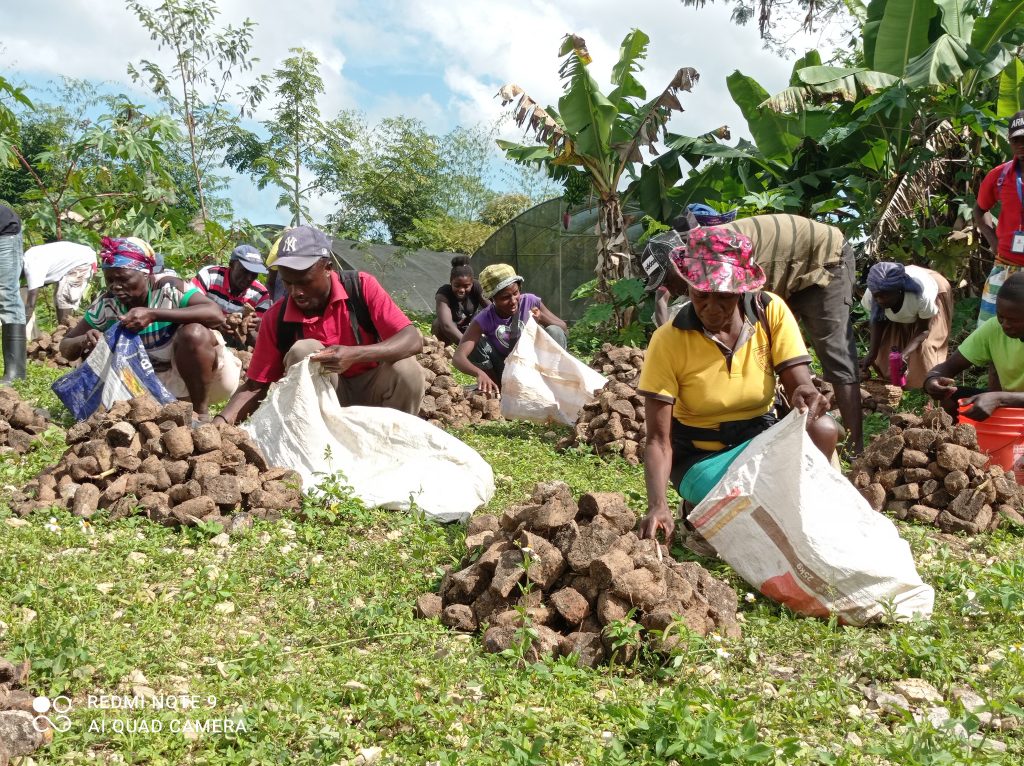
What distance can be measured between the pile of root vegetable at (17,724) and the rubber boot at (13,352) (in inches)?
216

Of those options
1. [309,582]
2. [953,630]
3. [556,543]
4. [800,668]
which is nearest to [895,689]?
[800,668]

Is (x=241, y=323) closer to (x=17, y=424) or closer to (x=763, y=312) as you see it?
(x=17, y=424)

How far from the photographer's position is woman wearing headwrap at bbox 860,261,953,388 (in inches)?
276

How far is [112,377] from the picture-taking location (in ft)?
18.2

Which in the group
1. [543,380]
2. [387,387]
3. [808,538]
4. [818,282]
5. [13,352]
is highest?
[818,282]

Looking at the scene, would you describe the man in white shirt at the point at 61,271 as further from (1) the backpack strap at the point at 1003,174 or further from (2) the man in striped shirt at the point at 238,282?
(1) the backpack strap at the point at 1003,174

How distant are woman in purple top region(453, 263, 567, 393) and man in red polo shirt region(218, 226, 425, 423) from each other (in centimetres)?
196

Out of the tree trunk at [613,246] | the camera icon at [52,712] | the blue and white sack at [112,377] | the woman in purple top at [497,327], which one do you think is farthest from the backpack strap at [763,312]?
the tree trunk at [613,246]

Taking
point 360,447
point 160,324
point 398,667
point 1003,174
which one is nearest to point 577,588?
point 398,667

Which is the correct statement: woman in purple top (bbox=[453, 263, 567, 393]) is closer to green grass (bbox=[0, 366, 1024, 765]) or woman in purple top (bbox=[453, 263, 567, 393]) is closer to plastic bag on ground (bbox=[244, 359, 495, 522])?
plastic bag on ground (bbox=[244, 359, 495, 522])

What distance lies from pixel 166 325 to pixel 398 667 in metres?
3.87

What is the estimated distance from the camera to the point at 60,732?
2291 mm

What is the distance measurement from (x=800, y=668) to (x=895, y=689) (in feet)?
0.89

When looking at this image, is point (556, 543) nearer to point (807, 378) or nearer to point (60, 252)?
point (807, 378)
